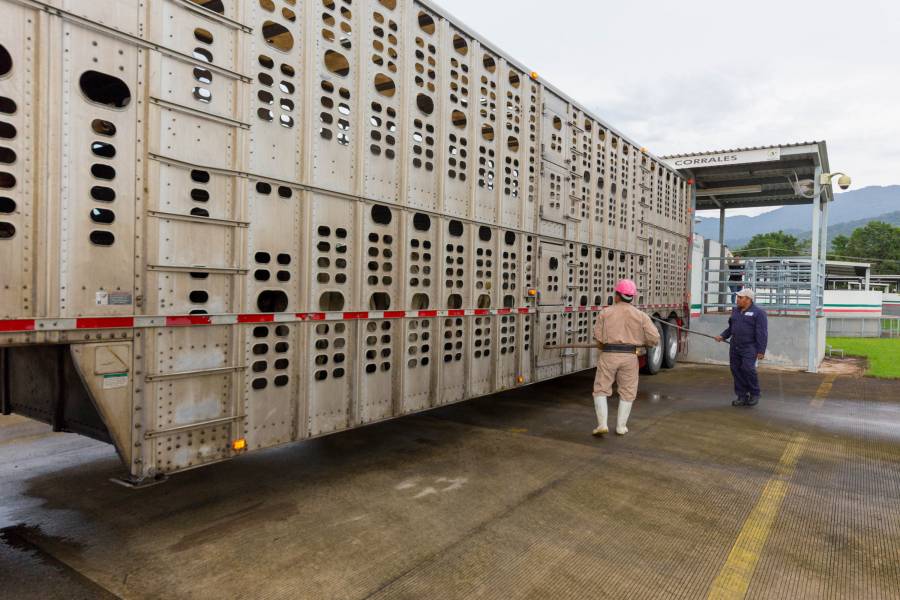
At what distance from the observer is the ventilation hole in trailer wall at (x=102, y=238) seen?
3109 millimetres

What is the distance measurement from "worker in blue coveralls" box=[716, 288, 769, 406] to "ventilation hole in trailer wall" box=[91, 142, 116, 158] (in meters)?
8.27

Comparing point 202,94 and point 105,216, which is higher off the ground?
point 202,94

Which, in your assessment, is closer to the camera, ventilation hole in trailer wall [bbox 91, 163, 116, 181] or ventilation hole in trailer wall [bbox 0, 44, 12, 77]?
ventilation hole in trailer wall [bbox 0, 44, 12, 77]

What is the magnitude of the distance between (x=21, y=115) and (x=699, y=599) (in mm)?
4507

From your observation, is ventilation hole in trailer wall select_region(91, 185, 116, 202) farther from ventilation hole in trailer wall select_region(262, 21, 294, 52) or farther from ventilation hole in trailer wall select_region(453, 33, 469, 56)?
ventilation hole in trailer wall select_region(453, 33, 469, 56)

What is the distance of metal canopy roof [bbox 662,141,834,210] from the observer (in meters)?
11.5

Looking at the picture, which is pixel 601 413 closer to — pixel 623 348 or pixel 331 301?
pixel 623 348

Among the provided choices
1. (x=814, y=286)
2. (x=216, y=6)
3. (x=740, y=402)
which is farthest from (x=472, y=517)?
(x=814, y=286)

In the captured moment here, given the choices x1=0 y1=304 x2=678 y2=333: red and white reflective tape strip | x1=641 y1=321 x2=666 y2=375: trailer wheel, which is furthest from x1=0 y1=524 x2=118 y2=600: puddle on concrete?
x1=641 y1=321 x2=666 y2=375: trailer wheel

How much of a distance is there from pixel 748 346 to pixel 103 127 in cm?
858

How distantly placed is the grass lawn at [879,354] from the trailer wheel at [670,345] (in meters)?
3.85

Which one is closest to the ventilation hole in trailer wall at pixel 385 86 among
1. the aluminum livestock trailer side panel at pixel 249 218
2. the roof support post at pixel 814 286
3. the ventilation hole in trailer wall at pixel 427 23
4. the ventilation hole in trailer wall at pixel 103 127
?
the aluminum livestock trailer side panel at pixel 249 218

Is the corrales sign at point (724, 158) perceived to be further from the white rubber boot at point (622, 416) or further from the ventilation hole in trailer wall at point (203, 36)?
the ventilation hole in trailer wall at point (203, 36)

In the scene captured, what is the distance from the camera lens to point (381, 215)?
15.8 feet
